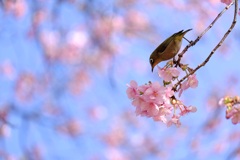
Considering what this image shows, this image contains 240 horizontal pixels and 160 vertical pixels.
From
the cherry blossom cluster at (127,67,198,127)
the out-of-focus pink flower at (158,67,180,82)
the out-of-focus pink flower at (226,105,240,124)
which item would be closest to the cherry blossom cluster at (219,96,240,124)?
the out-of-focus pink flower at (226,105,240,124)

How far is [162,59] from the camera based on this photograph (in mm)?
2465

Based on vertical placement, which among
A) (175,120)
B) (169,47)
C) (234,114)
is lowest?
(175,120)

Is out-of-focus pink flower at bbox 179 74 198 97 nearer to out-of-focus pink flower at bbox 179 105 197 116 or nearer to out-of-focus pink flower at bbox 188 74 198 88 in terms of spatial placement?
out-of-focus pink flower at bbox 188 74 198 88

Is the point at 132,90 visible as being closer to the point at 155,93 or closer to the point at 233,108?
the point at 155,93

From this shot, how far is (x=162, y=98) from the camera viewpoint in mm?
2336

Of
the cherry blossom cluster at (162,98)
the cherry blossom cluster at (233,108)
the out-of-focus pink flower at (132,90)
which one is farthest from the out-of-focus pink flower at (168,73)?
the cherry blossom cluster at (233,108)

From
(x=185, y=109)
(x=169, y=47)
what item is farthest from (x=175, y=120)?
(x=169, y=47)

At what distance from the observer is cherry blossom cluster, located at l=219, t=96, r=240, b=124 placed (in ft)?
9.03

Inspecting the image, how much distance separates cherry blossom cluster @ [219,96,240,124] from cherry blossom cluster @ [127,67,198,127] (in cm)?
33

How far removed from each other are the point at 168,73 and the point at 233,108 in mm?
621

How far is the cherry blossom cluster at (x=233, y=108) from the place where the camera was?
275cm

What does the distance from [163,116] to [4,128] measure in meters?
4.02

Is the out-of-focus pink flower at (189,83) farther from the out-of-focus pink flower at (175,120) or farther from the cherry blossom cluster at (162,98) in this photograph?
the out-of-focus pink flower at (175,120)

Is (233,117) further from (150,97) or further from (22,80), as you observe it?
(22,80)
